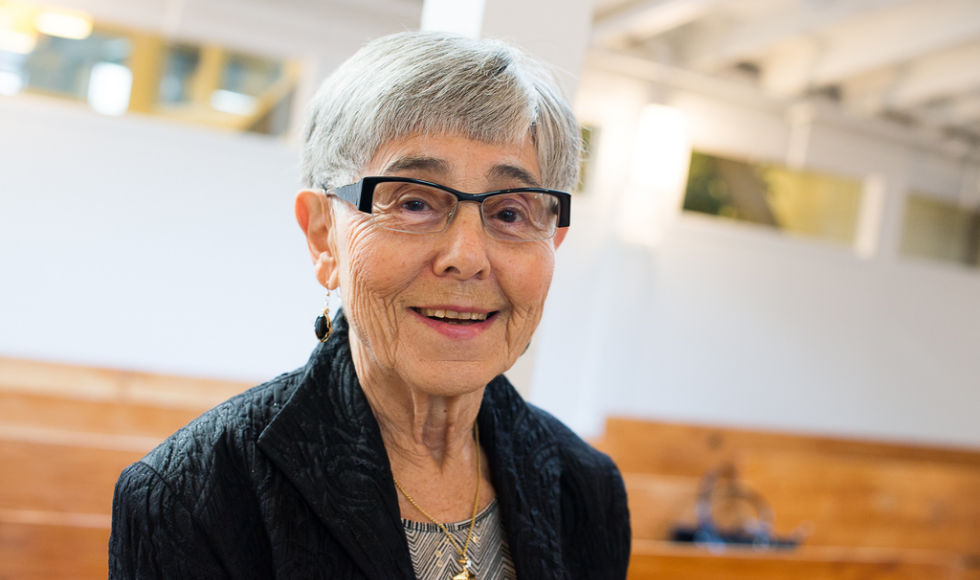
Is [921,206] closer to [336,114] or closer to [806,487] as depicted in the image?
[806,487]

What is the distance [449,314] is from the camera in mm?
972

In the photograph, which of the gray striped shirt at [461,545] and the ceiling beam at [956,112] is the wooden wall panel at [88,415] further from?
the ceiling beam at [956,112]

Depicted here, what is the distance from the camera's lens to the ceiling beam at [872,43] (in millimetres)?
4103

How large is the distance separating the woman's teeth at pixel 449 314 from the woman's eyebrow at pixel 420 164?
0.18m

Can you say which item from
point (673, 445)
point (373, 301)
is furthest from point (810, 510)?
point (373, 301)

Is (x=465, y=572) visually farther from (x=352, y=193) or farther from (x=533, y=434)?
(x=352, y=193)

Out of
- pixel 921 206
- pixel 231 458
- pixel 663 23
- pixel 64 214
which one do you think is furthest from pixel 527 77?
pixel 921 206

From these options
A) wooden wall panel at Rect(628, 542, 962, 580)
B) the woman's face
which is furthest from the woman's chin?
wooden wall panel at Rect(628, 542, 962, 580)

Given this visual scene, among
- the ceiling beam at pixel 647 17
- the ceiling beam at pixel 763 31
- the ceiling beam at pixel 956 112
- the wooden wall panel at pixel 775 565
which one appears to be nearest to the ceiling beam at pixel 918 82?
the ceiling beam at pixel 956 112

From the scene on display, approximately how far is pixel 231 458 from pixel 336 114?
454 millimetres

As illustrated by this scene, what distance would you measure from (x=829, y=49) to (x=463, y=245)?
4.98 m

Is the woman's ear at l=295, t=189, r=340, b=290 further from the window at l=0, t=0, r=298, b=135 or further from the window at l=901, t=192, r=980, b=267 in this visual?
the window at l=901, t=192, r=980, b=267

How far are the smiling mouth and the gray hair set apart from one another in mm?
194

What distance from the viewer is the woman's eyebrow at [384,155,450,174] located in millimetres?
920
